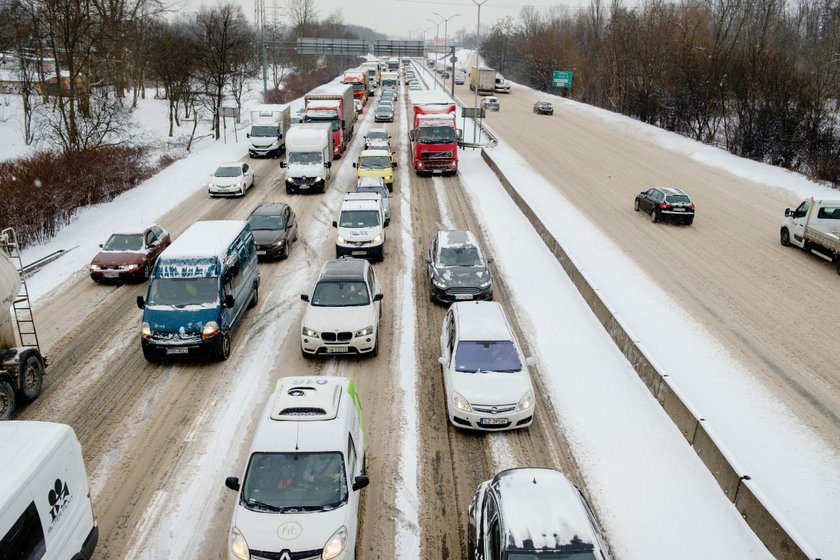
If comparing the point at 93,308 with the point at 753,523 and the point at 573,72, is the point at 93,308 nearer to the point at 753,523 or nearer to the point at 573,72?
the point at 753,523

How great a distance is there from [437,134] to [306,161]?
7534mm

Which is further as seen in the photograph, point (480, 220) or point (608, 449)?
point (480, 220)

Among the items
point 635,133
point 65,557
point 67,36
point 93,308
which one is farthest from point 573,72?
point 65,557

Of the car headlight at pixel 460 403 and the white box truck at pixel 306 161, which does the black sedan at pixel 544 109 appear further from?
the car headlight at pixel 460 403

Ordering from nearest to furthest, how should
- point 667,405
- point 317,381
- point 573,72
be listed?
point 317,381 → point 667,405 → point 573,72

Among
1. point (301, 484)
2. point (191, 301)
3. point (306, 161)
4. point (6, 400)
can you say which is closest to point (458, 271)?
point (191, 301)

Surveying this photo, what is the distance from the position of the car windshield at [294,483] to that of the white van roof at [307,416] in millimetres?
147

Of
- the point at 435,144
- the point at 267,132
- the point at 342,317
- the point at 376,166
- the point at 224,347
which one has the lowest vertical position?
the point at 224,347

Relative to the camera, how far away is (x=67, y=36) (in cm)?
3375

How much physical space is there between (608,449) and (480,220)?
1522 centimetres

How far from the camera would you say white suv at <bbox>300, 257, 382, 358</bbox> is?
13.5 metres

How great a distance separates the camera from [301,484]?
802 cm

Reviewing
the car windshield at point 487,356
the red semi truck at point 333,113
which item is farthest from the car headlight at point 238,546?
the red semi truck at point 333,113

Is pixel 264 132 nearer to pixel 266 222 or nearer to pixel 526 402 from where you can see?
pixel 266 222
